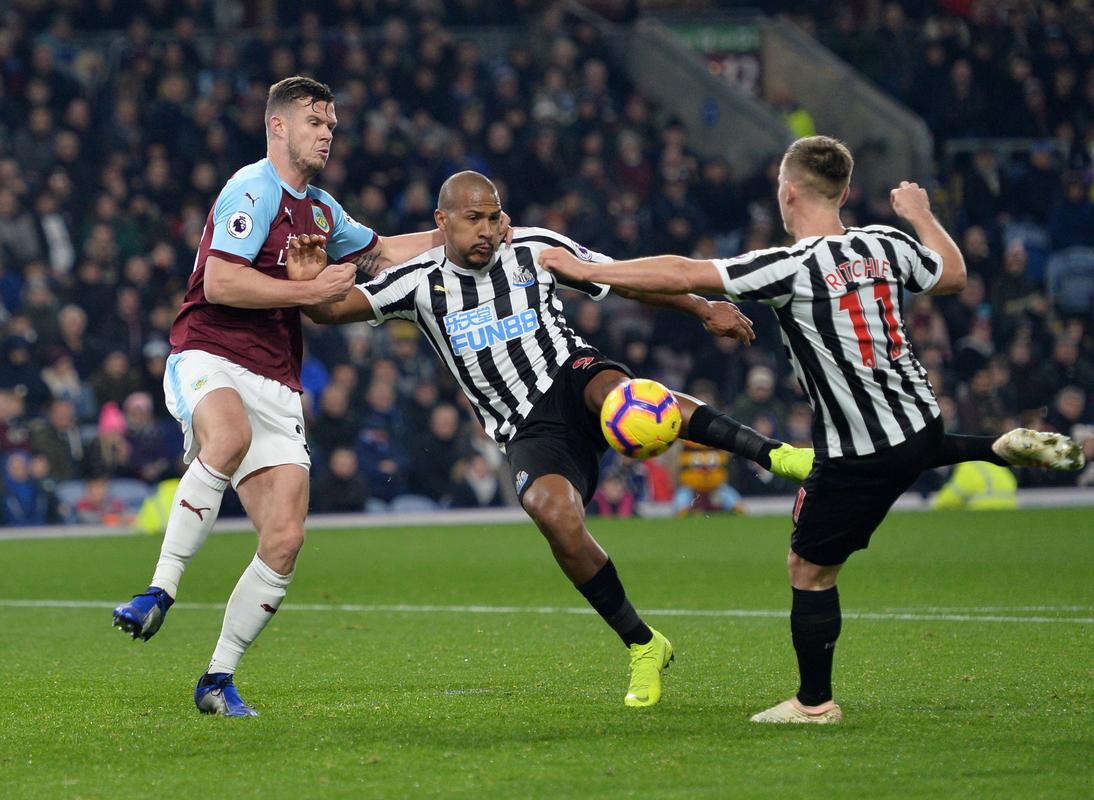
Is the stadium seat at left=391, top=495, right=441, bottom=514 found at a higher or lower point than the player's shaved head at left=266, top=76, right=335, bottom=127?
lower

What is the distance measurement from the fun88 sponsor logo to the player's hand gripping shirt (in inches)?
25.2

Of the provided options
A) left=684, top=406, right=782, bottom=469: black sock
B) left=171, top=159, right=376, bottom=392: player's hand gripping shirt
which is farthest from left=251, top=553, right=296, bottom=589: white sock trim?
left=684, top=406, right=782, bottom=469: black sock

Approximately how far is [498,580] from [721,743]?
6354mm

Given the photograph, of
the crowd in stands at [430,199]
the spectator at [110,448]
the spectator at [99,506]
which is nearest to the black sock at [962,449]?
the crowd in stands at [430,199]

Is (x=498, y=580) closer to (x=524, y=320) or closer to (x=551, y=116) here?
(x=524, y=320)

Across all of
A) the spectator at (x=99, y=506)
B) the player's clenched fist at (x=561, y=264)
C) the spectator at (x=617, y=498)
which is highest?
the player's clenched fist at (x=561, y=264)

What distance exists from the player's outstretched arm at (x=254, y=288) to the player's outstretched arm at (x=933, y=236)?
2.17 meters

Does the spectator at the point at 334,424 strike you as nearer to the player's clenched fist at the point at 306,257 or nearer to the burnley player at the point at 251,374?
the burnley player at the point at 251,374

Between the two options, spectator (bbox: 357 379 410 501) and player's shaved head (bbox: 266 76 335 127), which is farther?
spectator (bbox: 357 379 410 501)

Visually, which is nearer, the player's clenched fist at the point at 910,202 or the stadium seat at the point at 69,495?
the player's clenched fist at the point at 910,202

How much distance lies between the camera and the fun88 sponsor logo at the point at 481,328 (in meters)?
6.56

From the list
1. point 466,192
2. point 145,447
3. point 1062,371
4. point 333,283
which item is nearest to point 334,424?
point 145,447

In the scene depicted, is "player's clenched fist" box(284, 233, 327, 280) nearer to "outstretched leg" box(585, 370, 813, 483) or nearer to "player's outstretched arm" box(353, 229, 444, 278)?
"player's outstretched arm" box(353, 229, 444, 278)

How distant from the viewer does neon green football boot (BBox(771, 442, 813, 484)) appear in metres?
5.96
